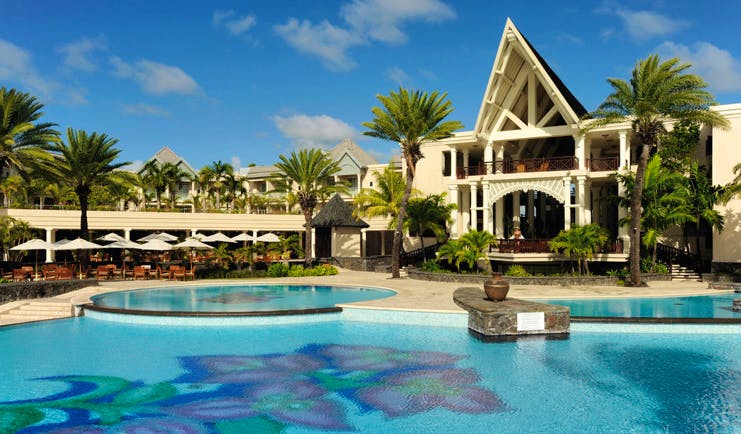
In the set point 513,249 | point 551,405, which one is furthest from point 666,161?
point 551,405

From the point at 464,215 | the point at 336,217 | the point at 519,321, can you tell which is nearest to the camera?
the point at 519,321

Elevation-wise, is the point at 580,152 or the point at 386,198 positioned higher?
the point at 580,152

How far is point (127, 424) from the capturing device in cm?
854

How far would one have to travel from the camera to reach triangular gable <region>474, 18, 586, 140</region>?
95.0ft

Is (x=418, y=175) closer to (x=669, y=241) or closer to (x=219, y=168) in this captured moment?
(x=669, y=241)

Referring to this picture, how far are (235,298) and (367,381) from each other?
12.4 m

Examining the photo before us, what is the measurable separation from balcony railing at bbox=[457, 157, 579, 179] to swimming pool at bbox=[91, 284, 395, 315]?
10.8 meters

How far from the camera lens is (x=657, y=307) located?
1905 cm

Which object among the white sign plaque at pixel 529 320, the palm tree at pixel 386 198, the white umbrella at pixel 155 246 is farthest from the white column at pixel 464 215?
the white sign plaque at pixel 529 320

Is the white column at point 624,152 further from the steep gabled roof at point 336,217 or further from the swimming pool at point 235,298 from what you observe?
the steep gabled roof at point 336,217

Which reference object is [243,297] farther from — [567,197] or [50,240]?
[50,240]

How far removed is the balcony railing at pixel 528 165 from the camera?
95.9ft

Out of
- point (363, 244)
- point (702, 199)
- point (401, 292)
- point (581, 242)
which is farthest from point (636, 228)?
point (363, 244)

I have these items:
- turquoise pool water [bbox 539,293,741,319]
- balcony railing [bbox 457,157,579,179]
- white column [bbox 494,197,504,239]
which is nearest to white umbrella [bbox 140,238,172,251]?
balcony railing [bbox 457,157,579,179]
